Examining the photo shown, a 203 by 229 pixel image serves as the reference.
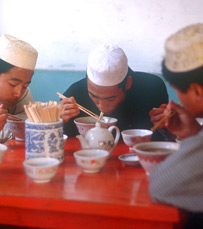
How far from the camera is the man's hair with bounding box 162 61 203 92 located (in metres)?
1.20

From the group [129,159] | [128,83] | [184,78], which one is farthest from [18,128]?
[184,78]

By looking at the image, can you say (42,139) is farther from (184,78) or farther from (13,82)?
(13,82)

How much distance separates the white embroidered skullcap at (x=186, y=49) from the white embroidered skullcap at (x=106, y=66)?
36.0 inches

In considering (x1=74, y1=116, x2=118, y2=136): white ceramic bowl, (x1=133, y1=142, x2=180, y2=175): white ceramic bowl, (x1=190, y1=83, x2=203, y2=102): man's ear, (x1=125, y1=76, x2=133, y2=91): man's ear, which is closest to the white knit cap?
(x1=74, y1=116, x2=118, y2=136): white ceramic bowl

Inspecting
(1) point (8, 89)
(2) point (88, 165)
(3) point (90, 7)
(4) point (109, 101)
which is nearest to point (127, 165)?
(2) point (88, 165)

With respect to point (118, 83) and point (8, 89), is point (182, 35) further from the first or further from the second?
point (8, 89)

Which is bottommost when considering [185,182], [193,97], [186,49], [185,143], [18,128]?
[18,128]

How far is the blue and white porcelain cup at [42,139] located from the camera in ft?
4.54

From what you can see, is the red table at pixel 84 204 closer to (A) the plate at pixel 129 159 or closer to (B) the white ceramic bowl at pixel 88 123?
(A) the plate at pixel 129 159

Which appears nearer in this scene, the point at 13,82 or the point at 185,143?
the point at 185,143

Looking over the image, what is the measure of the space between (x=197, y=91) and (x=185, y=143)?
24 cm

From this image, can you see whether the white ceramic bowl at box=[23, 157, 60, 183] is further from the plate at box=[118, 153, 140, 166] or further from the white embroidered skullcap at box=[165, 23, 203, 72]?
the white embroidered skullcap at box=[165, 23, 203, 72]

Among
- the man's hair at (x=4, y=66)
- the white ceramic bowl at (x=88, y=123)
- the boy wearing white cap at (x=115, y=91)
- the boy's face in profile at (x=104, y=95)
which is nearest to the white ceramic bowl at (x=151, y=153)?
the white ceramic bowl at (x=88, y=123)

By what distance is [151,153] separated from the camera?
1258 millimetres
